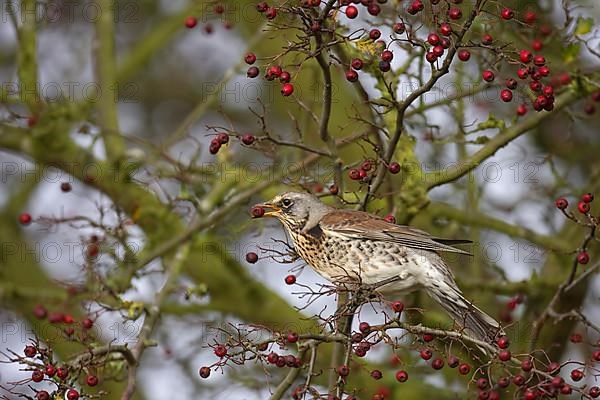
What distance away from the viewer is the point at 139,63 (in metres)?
7.95

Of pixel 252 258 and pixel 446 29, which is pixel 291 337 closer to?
pixel 252 258

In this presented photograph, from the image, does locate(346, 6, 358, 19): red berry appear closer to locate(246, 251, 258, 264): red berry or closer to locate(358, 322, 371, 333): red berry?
locate(246, 251, 258, 264): red berry

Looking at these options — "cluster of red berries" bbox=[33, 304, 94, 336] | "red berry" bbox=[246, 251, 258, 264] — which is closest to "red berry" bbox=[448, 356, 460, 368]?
"red berry" bbox=[246, 251, 258, 264]

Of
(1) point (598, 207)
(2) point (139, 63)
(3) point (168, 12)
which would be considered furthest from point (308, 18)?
(3) point (168, 12)

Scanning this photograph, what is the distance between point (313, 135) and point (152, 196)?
4.62 feet

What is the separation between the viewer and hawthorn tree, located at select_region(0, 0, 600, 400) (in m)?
4.22

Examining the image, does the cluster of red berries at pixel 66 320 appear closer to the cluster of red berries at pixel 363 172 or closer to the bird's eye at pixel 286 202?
the bird's eye at pixel 286 202

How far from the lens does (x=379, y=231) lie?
476cm

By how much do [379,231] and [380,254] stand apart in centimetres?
12

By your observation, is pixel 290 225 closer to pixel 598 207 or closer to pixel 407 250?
pixel 407 250

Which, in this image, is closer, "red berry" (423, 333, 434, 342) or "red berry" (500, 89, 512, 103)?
"red berry" (423, 333, 434, 342)

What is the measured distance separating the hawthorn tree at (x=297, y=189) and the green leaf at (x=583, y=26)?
0.4 inches

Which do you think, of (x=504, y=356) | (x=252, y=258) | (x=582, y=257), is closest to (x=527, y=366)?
(x=504, y=356)

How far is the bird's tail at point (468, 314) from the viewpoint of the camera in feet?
14.4
